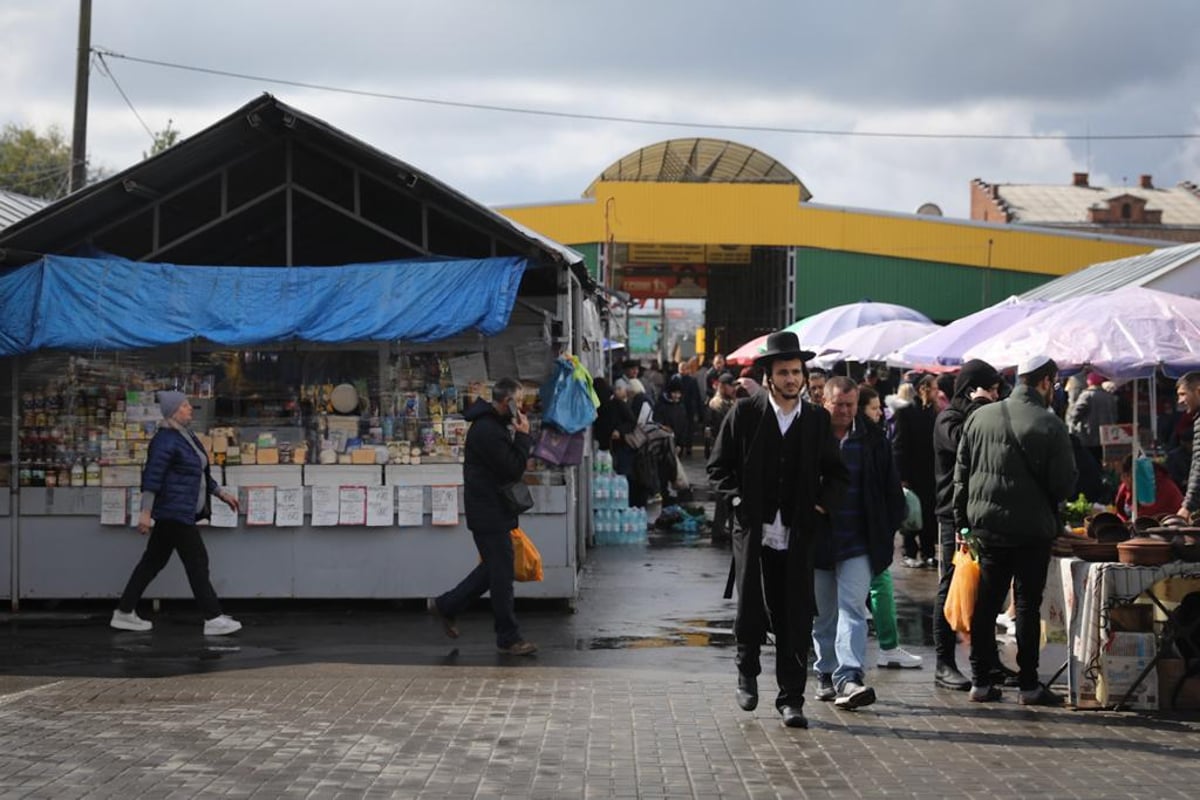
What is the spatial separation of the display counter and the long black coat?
4.58 metres

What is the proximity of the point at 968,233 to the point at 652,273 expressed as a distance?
11092 millimetres

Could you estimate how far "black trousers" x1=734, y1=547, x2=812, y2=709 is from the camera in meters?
8.48

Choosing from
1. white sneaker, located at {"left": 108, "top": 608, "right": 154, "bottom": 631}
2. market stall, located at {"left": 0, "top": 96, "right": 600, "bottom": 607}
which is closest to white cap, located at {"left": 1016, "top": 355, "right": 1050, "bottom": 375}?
market stall, located at {"left": 0, "top": 96, "right": 600, "bottom": 607}

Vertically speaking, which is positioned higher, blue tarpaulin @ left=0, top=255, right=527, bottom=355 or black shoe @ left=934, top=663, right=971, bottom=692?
blue tarpaulin @ left=0, top=255, right=527, bottom=355

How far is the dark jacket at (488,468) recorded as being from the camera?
1099cm

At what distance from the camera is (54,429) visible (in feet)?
43.8

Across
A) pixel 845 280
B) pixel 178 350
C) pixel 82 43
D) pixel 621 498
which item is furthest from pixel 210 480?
pixel 845 280

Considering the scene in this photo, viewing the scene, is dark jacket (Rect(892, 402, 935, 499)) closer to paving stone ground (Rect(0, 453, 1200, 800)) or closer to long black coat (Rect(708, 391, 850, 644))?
paving stone ground (Rect(0, 453, 1200, 800))

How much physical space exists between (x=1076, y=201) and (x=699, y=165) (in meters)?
43.6

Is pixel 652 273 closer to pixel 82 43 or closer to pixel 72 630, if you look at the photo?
pixel 82 43

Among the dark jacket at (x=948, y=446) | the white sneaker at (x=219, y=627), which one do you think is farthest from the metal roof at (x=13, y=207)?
the dark jacket at (x=948, y=446)

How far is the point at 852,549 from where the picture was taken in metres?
9.07

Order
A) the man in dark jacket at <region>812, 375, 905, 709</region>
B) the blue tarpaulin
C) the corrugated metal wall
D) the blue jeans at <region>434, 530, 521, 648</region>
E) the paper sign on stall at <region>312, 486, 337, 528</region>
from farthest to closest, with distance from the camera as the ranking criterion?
1. the corrugated metal wall
2. the paper sign on stall at <region>312, 486, 337, 528</region>
3. the blue tarpaulin
4. the blue jeans at <region>434, 530, 521, 648</region>
5. the man in dark jacket at <region>812, 375, 905, 709</region>

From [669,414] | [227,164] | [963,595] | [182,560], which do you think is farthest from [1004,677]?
[669,414]
